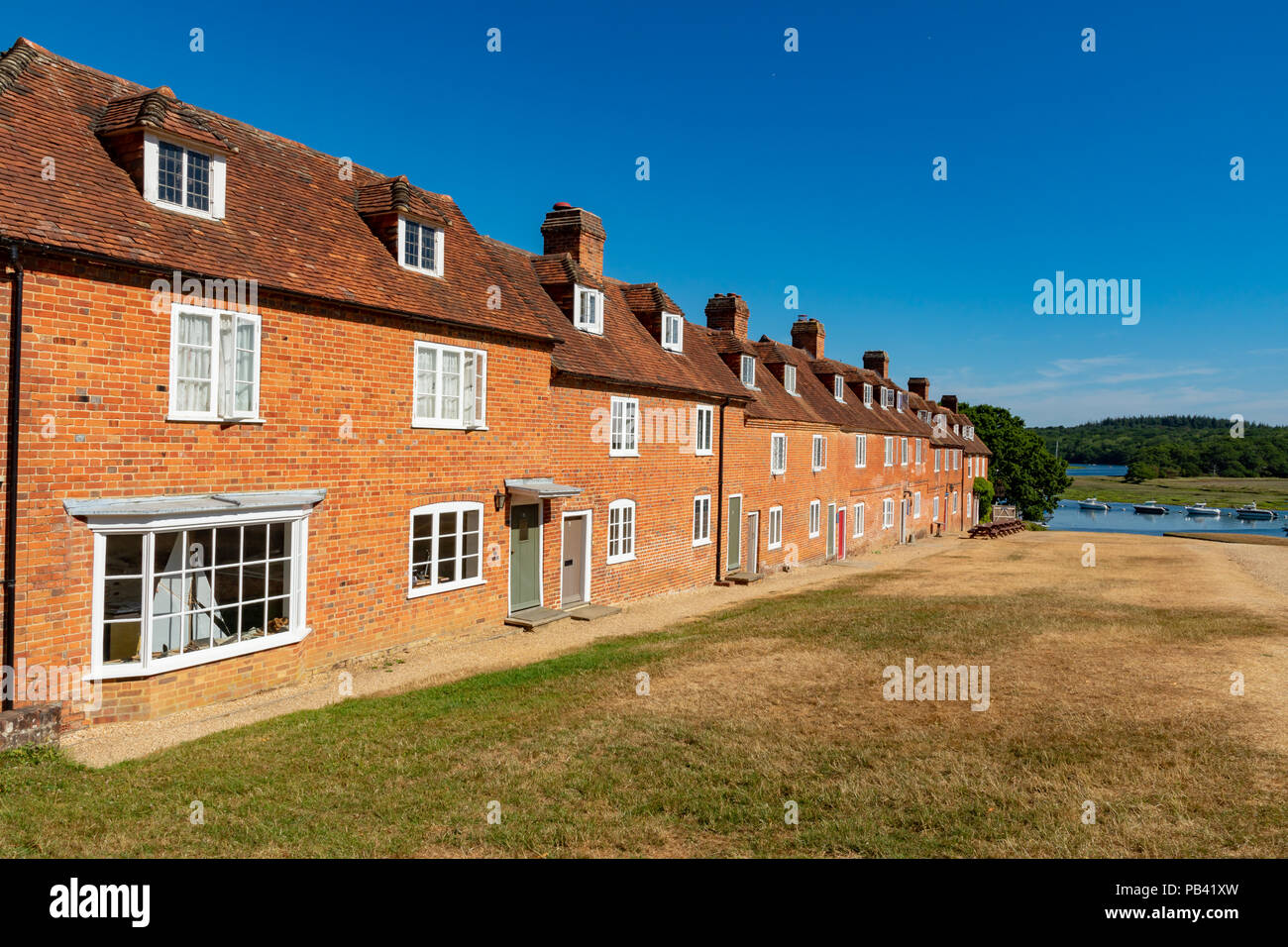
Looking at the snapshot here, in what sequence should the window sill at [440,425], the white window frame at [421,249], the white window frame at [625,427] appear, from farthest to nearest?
the white window frame at [625,427] → the white window frame at [421,249] → the window sill at [440,425]

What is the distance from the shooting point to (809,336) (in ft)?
136

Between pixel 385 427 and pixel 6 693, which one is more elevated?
pixel 385 427

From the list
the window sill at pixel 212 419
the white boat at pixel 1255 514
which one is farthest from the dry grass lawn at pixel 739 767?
the white boat at pixel 1255 514

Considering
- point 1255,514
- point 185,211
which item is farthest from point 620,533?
point 1255,514

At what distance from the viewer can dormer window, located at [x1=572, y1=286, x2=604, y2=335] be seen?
21.2 metres

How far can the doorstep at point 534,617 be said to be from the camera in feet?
56.5

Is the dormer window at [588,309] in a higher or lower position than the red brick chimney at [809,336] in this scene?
lower

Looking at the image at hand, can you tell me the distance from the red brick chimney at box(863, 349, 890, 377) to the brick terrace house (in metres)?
31.2

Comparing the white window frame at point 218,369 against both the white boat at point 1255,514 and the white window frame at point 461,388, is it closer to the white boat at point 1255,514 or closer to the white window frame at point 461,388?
the white window frame at point 461,388

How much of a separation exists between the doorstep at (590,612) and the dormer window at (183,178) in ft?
36.8
